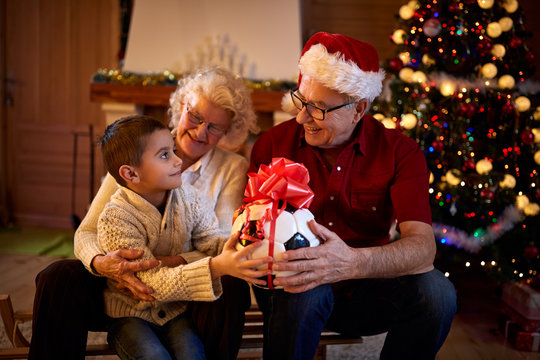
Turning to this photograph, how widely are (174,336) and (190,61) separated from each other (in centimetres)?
259

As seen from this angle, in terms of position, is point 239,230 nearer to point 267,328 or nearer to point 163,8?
point 267,328

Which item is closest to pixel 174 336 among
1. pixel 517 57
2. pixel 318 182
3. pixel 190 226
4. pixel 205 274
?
pixel 205 274

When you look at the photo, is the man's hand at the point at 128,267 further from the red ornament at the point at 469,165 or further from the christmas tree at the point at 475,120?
the red ornament at the point at 469,165

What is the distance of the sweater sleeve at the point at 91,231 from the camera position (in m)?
1.35

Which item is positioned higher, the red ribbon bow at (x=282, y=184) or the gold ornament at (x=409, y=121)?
the red ribbon bow at (x=282, y=184)

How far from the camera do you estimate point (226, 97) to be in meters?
1.74

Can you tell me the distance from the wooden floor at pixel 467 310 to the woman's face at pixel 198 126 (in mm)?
1118

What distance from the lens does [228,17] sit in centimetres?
364

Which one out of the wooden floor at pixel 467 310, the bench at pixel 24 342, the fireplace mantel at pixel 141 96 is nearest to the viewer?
the bench at pixel 24 342

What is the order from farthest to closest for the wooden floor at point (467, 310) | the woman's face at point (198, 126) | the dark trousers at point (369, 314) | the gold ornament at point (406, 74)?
the gold ornament at point (406, 74) < the wooden floor at point (467, 310) < the woman's face at point (198, 126) < the dark trousers at point (369, 314)

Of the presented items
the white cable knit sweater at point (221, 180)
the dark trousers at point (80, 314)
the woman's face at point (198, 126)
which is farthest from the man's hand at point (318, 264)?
the woman's face at point (198, 126)

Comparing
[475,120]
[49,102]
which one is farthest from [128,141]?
[49,102]

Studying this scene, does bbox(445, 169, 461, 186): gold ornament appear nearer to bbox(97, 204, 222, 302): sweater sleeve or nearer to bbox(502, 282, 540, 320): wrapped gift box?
bbox(502, 282, 540, 320): wrapped gift box

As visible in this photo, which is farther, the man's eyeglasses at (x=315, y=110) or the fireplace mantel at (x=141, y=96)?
the fireplace mantel at (x=141, y=96)
